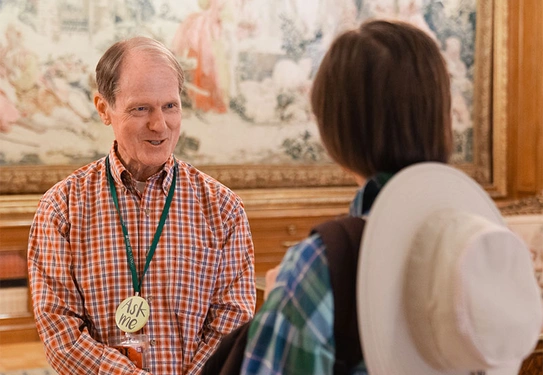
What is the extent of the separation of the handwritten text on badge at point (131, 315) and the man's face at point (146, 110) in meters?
0.43

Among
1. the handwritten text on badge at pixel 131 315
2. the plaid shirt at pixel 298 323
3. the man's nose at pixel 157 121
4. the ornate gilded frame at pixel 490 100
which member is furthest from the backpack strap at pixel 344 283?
the ornate gilded frame at pixel 490 100

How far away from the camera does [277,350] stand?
1500mm

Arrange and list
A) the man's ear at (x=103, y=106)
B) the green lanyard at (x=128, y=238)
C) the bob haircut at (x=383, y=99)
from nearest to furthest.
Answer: the bob haircut at (x=383, y=99)
the green lanyard at (x=128, y=238)
the man's ear at (x=103, y=106)

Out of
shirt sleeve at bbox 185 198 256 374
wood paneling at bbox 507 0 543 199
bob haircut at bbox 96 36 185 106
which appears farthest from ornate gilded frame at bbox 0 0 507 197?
bob haircut at bbox 96 36 185 106

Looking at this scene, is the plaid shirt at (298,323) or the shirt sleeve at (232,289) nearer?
the plaid shirt at (298,323)

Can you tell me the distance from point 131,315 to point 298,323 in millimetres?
985

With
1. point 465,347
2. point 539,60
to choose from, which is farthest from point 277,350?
point 539,60

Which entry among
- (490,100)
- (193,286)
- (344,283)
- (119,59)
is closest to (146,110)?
(119,59)

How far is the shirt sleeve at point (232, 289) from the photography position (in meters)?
2.48

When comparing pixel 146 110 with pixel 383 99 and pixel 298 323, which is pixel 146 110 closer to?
pixel 383 99

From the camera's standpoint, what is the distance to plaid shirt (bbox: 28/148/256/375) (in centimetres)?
238

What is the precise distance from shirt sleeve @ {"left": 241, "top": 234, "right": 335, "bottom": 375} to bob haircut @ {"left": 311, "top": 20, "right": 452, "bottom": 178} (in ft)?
0.74

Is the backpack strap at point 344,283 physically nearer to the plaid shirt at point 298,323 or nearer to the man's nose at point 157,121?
the plaid shirt at point 298,323

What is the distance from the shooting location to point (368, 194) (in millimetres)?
1621
